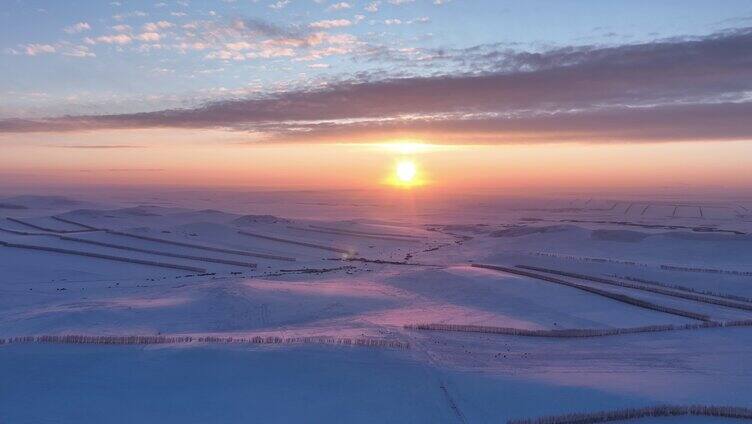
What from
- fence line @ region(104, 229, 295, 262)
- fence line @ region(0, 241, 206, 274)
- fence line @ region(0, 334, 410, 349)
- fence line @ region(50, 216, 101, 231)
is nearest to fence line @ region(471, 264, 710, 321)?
fence line @ region(0, 334, 410, 349)

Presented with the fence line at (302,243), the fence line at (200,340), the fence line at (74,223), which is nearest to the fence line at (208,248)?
the fence line at (302,243)

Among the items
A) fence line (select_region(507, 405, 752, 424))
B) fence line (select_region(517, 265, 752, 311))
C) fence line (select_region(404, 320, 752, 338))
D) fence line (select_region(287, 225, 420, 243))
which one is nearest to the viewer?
fence line (select_region(507, 405, 752, 424))

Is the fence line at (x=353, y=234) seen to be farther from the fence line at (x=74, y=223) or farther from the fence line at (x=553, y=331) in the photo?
the fence line at (x=553, y=331)

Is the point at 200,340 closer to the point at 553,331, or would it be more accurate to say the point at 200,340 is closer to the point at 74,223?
the point at 553,331

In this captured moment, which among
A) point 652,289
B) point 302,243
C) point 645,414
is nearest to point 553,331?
point 645,414

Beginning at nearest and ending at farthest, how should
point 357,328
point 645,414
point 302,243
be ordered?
point 645,414
point 357,328
point 302,243

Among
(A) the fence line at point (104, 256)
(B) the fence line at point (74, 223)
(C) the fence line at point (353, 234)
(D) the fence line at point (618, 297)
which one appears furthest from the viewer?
(C) the fence line at point (353, 234)

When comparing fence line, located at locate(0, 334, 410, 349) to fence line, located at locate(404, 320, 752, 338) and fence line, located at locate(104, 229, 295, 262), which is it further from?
fence line, located at locate(104, 229, 295, 262)

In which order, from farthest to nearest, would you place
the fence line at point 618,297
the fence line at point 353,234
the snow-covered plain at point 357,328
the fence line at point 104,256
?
1. the fence line at point 353,234
2. the fence line at point 104,256
3. the fence line at point 618,297
4. the snow-covered plain at point 357,328

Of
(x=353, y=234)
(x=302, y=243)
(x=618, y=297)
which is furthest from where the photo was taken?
(x=353, y=234)
